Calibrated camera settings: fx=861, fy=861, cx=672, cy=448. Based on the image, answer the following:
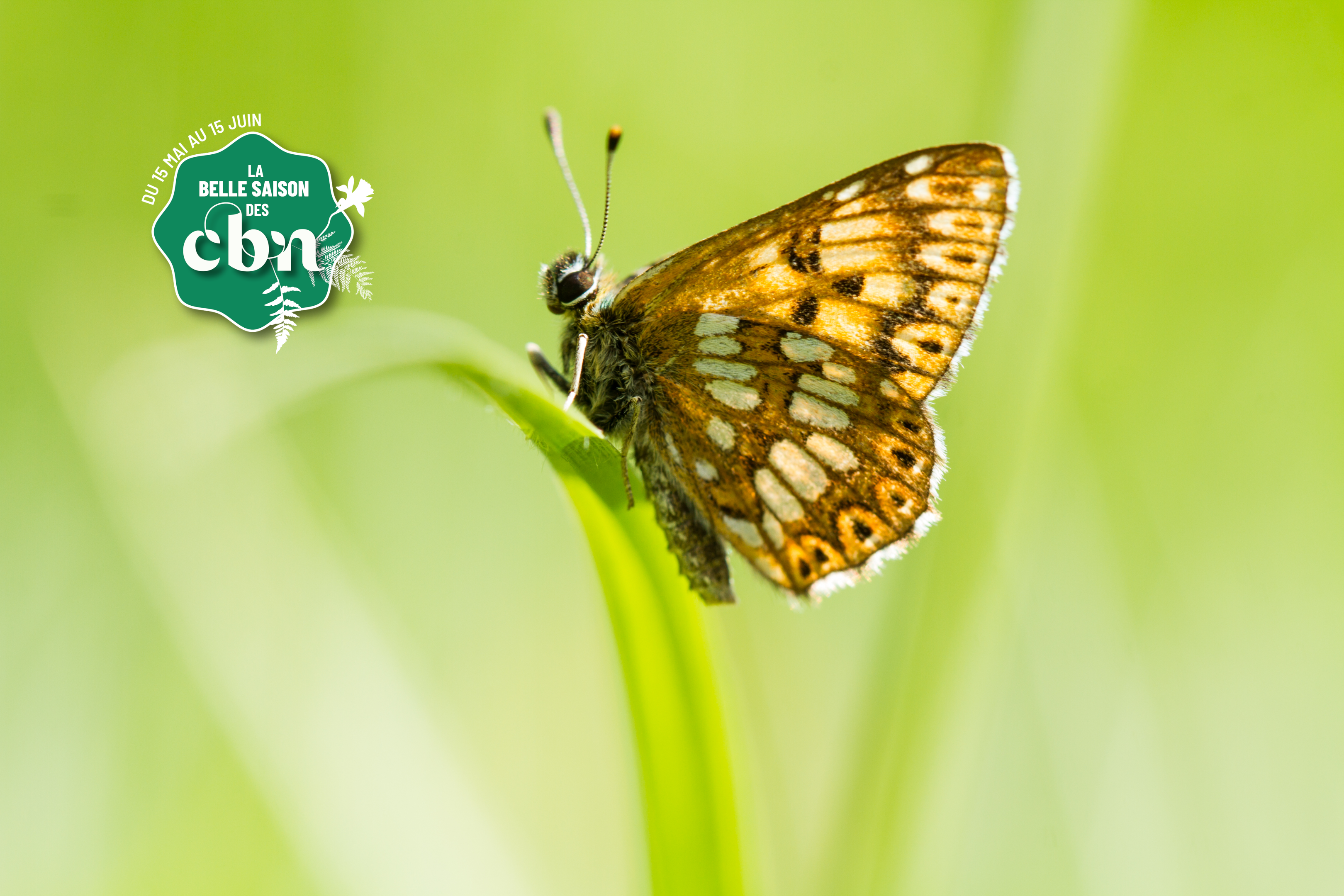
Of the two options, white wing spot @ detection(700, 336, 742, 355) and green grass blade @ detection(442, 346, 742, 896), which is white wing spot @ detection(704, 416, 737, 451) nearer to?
white wing spot @ detection(700, 336, 742, 355)

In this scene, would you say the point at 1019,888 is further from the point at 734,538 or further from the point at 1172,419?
the point at 1172,419

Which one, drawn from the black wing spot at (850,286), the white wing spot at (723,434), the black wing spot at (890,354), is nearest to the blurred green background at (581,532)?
the black wing spot at (890,354)

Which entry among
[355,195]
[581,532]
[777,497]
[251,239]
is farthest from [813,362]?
[355,195]

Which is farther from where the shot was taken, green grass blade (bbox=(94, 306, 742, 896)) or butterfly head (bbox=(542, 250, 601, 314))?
butterfly head (bbox=(542, 250, 601, 314))

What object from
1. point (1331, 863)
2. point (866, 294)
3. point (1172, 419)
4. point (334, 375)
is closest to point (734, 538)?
point (866, 294)

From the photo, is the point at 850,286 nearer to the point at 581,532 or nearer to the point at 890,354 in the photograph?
the point at 890,354

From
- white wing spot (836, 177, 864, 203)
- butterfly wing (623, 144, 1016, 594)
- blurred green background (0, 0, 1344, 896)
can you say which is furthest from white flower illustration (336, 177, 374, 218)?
white wing spot (836, 177, 864, 203)
